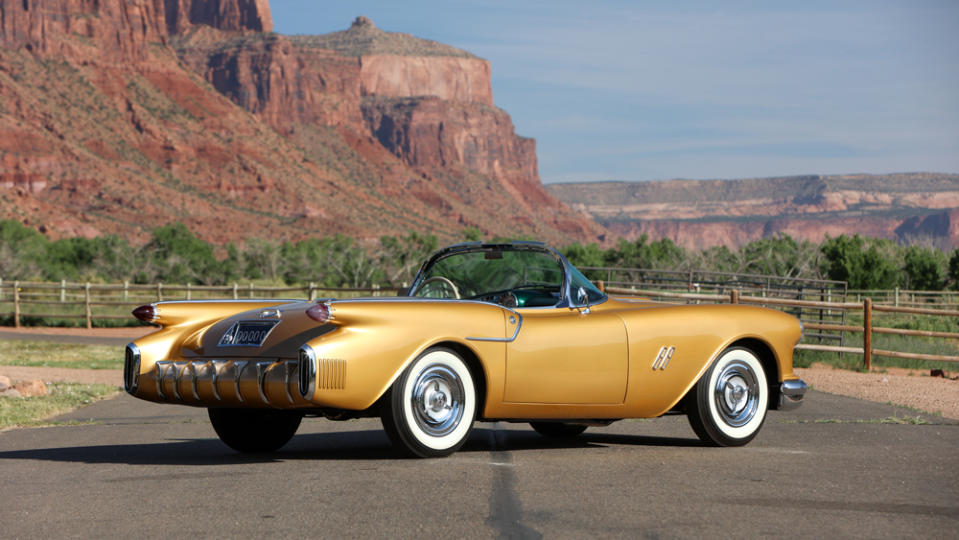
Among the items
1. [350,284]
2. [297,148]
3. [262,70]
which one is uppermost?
[262,70]

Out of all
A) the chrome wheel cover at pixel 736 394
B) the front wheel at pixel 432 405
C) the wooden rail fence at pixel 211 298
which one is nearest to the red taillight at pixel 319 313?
the front wheel at pixel 432 405

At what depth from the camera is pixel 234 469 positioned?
6.85 metres

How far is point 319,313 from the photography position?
6512 mm

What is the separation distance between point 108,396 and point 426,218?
14979cm

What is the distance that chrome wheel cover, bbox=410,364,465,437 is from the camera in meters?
6.73

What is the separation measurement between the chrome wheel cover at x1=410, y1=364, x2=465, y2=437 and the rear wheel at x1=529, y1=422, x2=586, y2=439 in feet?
6.19

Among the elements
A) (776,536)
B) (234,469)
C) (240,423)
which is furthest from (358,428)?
(776,536)

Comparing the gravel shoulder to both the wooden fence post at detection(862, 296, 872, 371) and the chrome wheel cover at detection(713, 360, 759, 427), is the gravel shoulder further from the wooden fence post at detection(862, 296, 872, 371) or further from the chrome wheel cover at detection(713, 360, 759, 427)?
the chrome wheel cover at detection(713, 360, 759, 427)

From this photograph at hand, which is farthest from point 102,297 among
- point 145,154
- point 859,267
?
point 145,154

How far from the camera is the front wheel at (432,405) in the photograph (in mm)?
6648

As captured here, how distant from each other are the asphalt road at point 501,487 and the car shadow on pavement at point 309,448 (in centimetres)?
2

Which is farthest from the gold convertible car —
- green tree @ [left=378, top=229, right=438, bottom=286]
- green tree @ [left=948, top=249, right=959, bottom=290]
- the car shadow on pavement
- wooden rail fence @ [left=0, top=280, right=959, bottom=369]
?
green tree @ [left=948, top=249, right=959, bottom=290]

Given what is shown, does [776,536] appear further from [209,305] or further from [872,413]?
→ [872,413]

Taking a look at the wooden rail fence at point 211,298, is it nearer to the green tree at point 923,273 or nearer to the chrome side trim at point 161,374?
the chrome side trim at point 161,374
